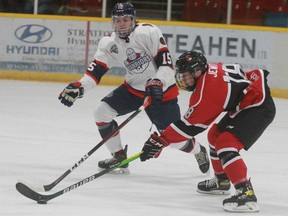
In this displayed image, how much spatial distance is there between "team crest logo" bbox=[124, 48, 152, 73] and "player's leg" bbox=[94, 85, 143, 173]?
0.16m

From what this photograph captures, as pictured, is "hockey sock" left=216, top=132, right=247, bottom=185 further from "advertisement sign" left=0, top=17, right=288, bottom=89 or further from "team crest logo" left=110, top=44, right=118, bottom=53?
"advertisement sign" left=0, top=17, right=288, bottom=89

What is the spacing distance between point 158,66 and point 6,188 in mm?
1134

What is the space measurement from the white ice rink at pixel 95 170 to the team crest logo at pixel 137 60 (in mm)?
617

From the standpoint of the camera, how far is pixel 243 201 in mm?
4066

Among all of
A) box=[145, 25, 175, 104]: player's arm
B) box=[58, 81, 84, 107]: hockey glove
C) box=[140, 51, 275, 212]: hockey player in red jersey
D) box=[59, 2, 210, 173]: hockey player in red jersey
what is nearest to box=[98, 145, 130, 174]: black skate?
box=[59, 2, 210, 173]: hockey player in red jersey

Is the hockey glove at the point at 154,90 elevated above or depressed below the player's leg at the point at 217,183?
above

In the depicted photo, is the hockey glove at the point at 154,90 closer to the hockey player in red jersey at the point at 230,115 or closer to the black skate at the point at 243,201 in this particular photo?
the hockey player in red jersey at the point at 230,115

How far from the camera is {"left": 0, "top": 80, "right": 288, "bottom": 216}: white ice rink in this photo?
413cm

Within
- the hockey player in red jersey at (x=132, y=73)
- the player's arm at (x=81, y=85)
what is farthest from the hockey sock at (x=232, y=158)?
the player's arm at (x=81, y=85)

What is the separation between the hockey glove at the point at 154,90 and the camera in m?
4.67

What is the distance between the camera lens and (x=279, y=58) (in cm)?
920

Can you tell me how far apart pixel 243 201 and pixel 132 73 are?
1.36 meters

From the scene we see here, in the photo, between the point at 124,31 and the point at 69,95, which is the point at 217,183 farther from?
the point at 124,31

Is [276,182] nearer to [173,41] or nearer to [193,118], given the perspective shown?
[193,118]
